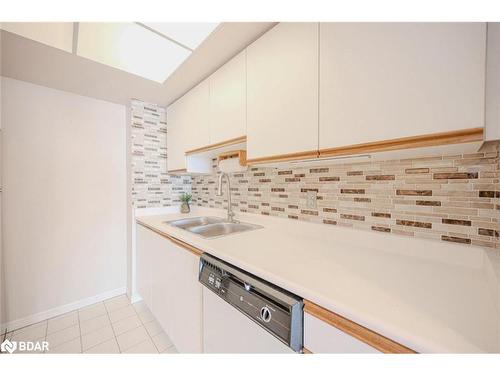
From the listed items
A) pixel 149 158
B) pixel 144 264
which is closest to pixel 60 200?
pixel 149 158

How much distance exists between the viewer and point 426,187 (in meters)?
0.85

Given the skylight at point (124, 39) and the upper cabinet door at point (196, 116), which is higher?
the skylight at point (124, 39)

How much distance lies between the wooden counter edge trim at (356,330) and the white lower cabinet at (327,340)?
14 mm

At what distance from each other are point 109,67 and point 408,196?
2030 mm

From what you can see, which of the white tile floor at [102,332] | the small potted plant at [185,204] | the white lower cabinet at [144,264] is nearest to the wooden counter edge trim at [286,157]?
the white lower cabinet at [144,264]

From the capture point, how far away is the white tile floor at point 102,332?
4.75 ft

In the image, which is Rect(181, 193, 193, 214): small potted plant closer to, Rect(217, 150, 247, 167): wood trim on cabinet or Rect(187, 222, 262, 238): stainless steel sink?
Rect(187, 222, 262, 238): stainless steel sink

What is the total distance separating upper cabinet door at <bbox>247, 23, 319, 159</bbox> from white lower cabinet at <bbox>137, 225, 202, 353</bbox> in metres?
0.77

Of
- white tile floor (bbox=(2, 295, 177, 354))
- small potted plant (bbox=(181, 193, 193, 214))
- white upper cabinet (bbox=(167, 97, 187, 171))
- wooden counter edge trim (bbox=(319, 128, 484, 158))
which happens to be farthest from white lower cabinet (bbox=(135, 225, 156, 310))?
wooden counter edge trim (bbox=(319, 128, 484, 158))

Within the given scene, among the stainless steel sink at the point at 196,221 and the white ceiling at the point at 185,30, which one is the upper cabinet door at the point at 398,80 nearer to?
the white ceiling at the point at 185,30

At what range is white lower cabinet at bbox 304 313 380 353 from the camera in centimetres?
50

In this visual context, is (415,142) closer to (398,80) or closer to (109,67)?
(398,80)
